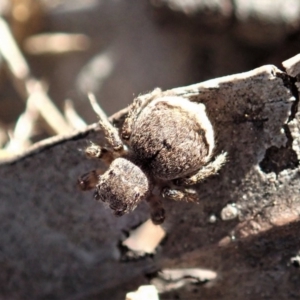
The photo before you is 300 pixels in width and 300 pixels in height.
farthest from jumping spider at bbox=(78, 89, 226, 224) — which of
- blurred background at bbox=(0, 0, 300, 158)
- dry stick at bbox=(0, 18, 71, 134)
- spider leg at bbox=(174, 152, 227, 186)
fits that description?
dry stick at bbox=(0, 18, 71, 134)

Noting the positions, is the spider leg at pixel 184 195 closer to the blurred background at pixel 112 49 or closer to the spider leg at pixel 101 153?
the spider leg at pixel 101 153

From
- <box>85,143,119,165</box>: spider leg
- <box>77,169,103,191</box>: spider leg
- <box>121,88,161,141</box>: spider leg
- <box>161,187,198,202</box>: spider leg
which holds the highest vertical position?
<box>121,88,161,141</box>: spider leg

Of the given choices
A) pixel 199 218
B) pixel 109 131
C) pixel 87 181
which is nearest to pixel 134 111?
pixel 109 131

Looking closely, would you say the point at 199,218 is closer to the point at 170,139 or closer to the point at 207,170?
the point at 207,170

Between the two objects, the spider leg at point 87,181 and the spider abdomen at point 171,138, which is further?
the spider leg at point 87,181

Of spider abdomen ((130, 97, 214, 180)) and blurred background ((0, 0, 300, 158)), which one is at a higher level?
blurred background ((0, 0, 300, 158))

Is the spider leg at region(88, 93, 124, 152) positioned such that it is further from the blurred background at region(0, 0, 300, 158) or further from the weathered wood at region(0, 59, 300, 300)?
the blurred background at region(0, 0, 300, 158)

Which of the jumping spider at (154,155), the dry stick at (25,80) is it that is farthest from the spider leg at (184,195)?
the dry stick at (25,80)
